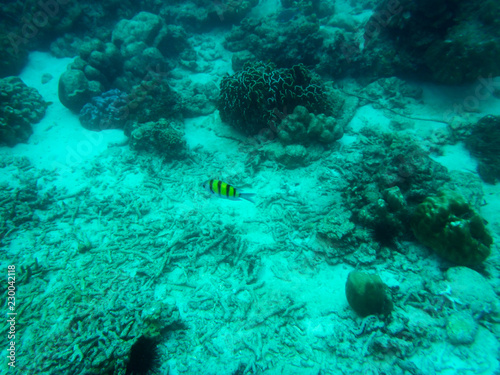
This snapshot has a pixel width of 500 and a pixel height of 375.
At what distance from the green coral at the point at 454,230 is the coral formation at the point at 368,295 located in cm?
120

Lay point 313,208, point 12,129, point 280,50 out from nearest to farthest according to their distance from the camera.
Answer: point 313,208 → point 12,129 → point 280,50

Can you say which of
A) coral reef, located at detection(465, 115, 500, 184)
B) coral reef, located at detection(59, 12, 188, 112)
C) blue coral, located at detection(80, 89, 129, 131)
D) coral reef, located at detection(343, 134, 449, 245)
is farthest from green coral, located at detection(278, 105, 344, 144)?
coral reef, located at detection(59, 12, 188, 112)

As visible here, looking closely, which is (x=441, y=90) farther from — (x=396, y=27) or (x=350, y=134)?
(x=350, y=134)

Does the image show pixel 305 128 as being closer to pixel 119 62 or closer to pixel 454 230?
pixel 454 230

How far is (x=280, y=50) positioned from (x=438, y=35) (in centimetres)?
469

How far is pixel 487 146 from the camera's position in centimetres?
592

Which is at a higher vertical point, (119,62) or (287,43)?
(287,43)

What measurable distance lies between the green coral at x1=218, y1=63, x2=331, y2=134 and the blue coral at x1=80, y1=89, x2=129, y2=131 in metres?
4.17

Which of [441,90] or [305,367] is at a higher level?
[441,90]

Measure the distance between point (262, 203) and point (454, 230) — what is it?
11.2 feet

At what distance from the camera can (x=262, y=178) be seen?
6016 mm

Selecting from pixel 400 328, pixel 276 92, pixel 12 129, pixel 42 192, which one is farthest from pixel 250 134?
pixel 12 129

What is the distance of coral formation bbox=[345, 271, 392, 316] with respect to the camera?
11.3ft

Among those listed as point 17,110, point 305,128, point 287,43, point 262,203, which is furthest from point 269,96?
point 17,110
